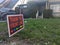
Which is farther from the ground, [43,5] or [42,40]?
[43,5]

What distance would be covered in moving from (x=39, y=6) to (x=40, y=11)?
89 centimetres

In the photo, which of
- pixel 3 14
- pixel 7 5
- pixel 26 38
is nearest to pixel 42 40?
pixel 26 38

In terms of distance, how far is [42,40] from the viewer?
6.35 metres

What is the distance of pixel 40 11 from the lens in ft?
78.6

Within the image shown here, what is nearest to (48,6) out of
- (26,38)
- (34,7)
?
(34,7)

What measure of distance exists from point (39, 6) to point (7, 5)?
23.4 ft

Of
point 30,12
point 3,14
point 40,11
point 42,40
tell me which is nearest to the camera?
point 42,40

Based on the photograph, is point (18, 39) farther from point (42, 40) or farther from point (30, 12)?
point (30, 12)

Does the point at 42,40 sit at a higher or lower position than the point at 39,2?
lower

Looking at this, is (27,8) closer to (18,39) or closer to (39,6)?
(39,6)

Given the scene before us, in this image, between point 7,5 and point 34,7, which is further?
point 7,5

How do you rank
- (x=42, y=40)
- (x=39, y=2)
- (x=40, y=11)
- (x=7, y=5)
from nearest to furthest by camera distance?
(x=42, y=40) → (x=40, y=11) → (x=39, y=2) → (x=7, y=5)

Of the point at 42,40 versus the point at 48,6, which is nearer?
the point at 42,40

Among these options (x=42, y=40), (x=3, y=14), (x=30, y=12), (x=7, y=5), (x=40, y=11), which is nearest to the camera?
(x=42, y=40)
